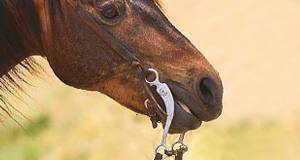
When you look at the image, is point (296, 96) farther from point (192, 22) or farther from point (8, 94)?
point (8, 94)

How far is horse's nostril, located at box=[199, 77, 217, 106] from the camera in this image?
3.86m

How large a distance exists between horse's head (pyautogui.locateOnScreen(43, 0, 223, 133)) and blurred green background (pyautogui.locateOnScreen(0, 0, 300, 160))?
2.15m

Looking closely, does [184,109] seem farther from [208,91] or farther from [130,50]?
[130,50]

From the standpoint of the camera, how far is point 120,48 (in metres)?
3.94

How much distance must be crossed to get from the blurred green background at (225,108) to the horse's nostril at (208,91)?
231cm

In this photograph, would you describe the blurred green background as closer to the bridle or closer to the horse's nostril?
the bridle

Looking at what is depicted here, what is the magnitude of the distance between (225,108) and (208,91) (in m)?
6.64

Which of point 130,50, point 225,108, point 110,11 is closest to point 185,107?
point 130,50

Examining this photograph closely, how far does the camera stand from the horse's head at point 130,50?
3.88m

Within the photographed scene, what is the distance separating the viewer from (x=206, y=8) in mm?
13602

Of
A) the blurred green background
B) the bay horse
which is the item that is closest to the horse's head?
the bay horse

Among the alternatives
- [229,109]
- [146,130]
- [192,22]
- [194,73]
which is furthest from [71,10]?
[192,22]

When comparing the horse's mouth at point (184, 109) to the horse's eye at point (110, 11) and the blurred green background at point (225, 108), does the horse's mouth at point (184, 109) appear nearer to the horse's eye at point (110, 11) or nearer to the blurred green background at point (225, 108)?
the horse's eye at point (110, 11)

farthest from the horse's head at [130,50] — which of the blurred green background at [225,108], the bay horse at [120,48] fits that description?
the blurred green background at [225,108]
